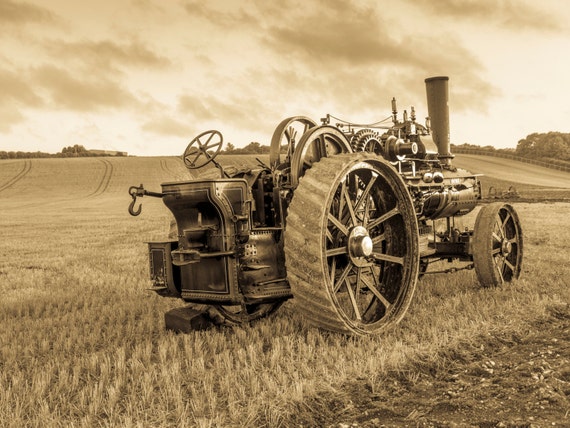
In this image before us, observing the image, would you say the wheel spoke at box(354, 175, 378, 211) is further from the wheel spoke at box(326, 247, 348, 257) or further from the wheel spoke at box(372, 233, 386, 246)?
the wheel spoke at box(326, 247, 348, 257)

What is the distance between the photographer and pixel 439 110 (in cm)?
864

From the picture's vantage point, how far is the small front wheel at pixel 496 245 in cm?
708

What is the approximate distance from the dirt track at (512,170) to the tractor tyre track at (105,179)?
2973 centimetres

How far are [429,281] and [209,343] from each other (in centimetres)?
392

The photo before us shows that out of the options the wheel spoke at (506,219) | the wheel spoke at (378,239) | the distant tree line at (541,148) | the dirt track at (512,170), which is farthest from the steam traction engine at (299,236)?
the distant tree line at (541,148)

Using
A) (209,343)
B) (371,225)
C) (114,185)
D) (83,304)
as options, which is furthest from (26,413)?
(114,185)

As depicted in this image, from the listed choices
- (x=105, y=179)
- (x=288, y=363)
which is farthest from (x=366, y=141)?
(x=105, y=179)

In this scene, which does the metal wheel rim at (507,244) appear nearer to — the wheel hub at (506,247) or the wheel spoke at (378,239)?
the wheel hub at (506,247)

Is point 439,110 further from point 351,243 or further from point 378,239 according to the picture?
point 351,243

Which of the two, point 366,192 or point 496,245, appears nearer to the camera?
point 366,192

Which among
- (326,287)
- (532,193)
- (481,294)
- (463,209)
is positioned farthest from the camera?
(532,193)

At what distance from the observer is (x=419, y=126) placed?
25.9ft

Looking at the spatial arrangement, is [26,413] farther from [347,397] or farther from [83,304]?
[83,304]

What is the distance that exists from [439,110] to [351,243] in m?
4.41
